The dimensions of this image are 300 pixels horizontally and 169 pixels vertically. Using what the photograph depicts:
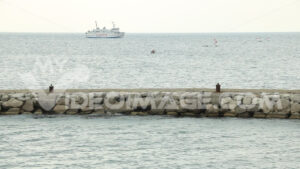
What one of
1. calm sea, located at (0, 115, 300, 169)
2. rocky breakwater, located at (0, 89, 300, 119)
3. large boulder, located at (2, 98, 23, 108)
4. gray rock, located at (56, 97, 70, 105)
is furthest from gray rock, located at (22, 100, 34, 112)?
gray rock, located at (56, 97, 70, 105)

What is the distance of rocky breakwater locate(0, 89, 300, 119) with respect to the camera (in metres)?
21.8

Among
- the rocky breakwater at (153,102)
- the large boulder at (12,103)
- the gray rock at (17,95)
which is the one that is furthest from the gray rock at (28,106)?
the gray rock at (17,95)

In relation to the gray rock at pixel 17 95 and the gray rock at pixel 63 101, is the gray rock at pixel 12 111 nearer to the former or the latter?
the gray rock at pixel 17 95

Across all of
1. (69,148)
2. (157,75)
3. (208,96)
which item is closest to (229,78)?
(157,75)

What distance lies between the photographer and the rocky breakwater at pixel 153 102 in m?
21.8

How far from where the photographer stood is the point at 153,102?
2222cm

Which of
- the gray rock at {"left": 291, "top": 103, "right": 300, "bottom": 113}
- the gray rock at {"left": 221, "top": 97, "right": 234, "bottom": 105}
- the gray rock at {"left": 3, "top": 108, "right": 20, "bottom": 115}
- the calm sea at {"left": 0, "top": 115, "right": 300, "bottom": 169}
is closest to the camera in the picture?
the calm sea at {"left": 0, "top": 115, "right": 300, "bottom": 169}

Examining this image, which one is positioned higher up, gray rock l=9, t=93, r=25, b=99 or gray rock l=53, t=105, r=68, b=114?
gray rock l=9, t=93, r=25, b=99

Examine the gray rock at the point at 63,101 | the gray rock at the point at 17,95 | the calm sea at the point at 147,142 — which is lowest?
the calm sea at the point at 147,142

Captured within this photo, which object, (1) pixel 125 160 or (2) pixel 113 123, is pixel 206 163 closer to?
(1) pixel 125 160

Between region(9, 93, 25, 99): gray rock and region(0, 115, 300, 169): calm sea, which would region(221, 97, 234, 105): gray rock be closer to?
region(0, 115, 300, 169): calm sea

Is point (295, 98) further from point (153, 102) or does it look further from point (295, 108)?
point (153, 102)

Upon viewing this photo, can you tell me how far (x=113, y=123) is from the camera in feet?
67.1

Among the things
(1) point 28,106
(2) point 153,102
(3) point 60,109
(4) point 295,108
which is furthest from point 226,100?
(1) point 28,106
